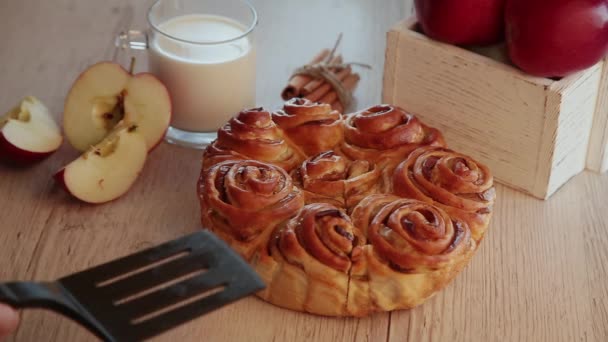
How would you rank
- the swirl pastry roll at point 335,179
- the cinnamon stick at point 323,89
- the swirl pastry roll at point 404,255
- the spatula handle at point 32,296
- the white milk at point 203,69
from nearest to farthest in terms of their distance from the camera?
1. the spatula handle at point 32,296
2. the swirl pastry roll at point 404,255
3. the swirl pastry roll at point 335,179
4. the white milk at point 203,69
5. the cinnamon stick at point 323,89

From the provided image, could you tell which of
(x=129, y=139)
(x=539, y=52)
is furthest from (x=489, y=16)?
(x=129, y=139)

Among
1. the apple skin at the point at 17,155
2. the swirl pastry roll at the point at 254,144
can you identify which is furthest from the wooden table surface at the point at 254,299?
the swirl pastry roll at the point at 254,144

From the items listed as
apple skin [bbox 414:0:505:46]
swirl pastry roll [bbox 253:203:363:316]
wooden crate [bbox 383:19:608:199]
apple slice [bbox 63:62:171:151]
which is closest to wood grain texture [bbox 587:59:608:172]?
wooden crate [bbox 383:19:608:199]

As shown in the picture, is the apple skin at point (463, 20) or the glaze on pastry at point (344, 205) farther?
the apple skin at point (463, 20)

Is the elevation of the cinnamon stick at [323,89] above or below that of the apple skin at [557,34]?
below

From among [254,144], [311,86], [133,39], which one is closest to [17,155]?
[133,39]

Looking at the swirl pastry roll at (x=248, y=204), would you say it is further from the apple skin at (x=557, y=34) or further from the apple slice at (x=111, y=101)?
the apple skin at (x=557, y=34)

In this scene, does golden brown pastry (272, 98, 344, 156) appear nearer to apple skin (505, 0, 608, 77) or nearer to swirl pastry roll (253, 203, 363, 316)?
swirl pastry roll (253, 203, 363, 316)

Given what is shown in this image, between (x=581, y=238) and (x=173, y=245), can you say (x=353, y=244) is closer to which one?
(x=173, y=245)
